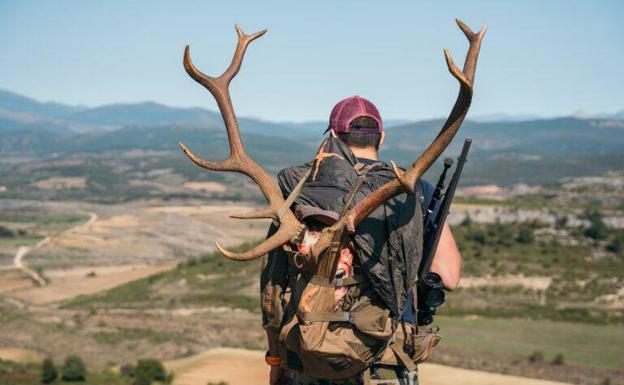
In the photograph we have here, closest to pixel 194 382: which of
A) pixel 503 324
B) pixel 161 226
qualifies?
pixel 503 324

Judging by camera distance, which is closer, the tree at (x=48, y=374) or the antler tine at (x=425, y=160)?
the antler tine at (x=425, y=160)

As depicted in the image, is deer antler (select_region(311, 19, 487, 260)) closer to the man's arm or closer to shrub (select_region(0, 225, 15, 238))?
the man's arm

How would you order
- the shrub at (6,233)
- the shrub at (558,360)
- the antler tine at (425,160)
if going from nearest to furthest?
the antler tine at (425,160) → the shrub at (558,360) → the shrub at (6,233)

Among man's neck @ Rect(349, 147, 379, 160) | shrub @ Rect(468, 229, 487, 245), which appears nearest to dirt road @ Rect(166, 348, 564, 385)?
man's neck @ Rect(349, 147, 379, 160)

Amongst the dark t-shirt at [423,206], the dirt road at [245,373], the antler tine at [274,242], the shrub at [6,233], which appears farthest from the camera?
the shrub at [6,233]

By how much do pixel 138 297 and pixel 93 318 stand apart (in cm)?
1302

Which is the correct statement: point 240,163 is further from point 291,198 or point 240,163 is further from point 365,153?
point 365,153

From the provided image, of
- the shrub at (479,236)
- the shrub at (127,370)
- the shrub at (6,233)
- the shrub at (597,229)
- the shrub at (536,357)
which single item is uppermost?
the shrub at (597,229)

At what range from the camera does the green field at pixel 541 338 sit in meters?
29.3

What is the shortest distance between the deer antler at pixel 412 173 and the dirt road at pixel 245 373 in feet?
57.5

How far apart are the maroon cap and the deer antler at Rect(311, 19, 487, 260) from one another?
2.52ft

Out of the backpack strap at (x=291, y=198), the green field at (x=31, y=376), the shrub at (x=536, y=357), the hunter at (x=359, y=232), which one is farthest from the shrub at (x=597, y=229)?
the backpack strap at (x=291, y=198)

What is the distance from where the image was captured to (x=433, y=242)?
522cm

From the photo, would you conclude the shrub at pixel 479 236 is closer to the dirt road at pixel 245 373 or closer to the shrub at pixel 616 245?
the shrub at pixel 616 245
